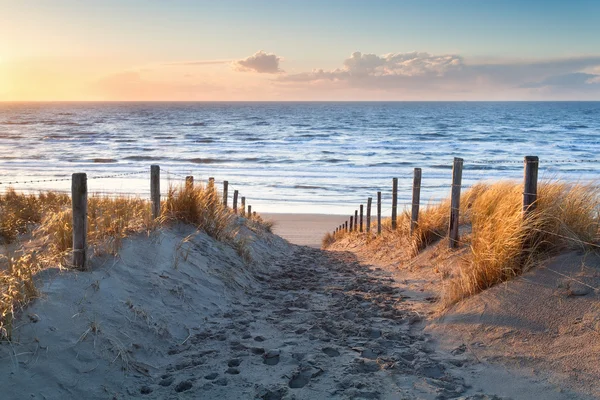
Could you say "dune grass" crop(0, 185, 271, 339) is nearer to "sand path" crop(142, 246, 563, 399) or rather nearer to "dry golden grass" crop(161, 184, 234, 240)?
"dry golden grass" crop(161, 184, 234, 240)

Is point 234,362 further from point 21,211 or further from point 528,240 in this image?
point 21,211

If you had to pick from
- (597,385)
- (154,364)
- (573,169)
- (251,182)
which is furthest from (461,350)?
(573,169)

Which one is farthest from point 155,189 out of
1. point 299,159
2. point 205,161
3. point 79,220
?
point 299,159

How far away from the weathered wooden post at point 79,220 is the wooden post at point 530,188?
5.20m

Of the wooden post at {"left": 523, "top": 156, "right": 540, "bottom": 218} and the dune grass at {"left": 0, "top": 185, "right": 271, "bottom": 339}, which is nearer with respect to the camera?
the dune grass at {"left": 0, "top": 185, "right": 271, "bottom": 339}

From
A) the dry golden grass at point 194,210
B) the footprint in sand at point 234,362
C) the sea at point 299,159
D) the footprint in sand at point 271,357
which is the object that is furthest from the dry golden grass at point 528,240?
the sea at point 299,159

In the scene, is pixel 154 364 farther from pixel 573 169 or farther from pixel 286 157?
pixel 286 157

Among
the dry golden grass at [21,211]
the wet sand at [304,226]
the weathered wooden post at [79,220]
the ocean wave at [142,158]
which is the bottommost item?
the wet sand at [304,226]

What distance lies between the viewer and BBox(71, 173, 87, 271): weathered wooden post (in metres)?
5.66

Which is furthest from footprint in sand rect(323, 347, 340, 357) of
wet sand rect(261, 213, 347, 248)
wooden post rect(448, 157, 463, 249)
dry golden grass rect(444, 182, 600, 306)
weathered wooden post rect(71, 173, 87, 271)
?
wet sand rect(261, 213, 347, 248)

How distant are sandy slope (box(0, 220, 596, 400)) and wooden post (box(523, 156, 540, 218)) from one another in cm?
177

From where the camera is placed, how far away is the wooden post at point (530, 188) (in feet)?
20.8

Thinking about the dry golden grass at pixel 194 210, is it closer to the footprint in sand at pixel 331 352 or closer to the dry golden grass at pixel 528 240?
the footprint in sand at pixel 331 352

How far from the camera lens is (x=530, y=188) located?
650 cm
